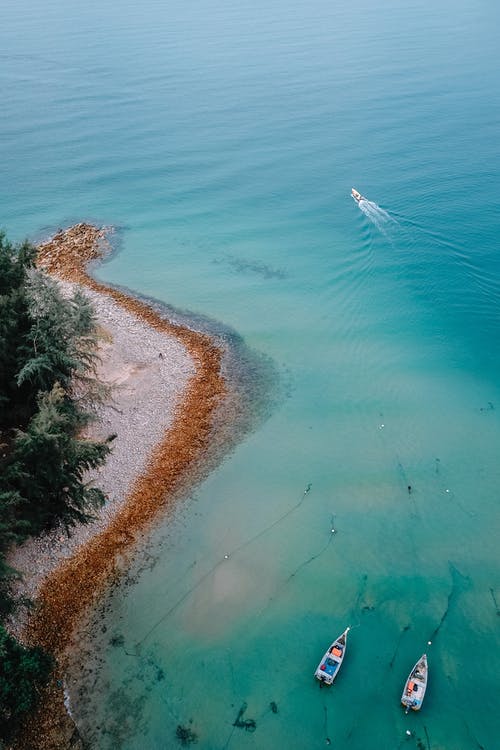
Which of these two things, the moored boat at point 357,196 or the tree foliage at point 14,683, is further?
the moored boat at point 357,196

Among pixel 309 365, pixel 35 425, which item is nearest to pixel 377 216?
pixel 309 365

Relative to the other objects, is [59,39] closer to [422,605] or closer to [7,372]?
[7,372]

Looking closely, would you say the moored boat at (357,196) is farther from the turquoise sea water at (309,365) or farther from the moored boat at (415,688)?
the moored boat at (415,688)

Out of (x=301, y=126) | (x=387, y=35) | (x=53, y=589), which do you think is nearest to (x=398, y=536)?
(x=53, y=589)

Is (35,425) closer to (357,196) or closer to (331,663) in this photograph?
(331,663)

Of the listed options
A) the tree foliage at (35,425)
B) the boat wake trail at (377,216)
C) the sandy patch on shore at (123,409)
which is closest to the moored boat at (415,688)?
the tree foliage at (35,425)

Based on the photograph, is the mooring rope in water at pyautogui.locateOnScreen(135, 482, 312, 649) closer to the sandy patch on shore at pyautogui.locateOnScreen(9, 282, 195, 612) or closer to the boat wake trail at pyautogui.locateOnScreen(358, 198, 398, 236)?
the sandy patch on shore at pyautogui.locateOnScreen(9, 282, 195, 612)
